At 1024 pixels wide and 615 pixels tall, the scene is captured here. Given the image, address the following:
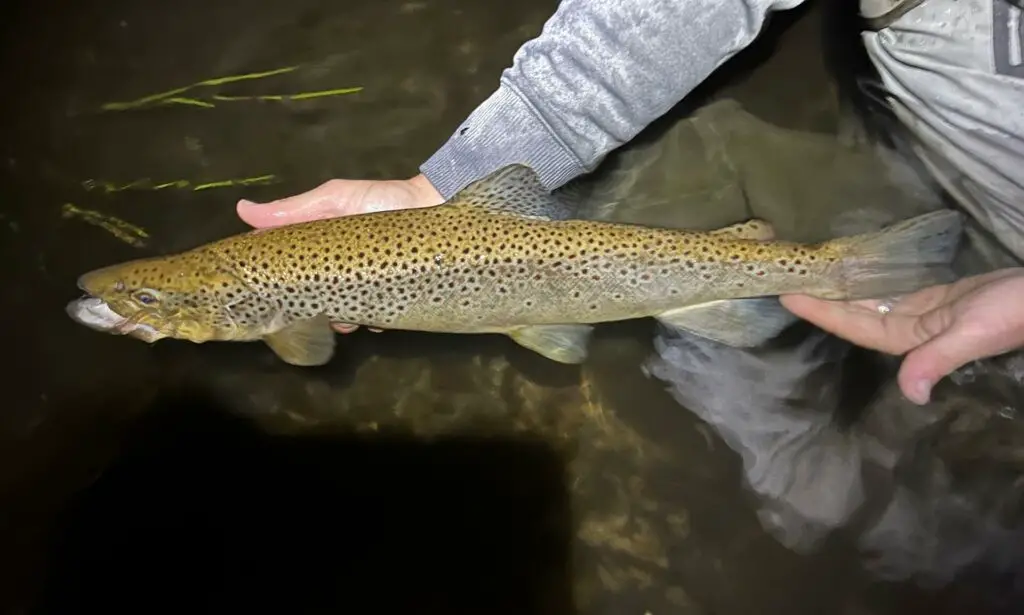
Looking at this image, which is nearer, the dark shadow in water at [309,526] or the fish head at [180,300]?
the fish head at [180,300]

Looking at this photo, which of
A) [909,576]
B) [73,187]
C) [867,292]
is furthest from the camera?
[73,187]

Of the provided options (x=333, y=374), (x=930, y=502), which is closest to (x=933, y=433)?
(x=930, y=502)

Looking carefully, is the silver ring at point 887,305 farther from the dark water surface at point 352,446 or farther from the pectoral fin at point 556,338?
the pectoral fin at point 556,338

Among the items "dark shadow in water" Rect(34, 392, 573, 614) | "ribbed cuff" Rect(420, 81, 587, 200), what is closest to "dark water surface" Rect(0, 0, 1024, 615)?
"dark shadow in water" Rect(34, 392, 573, 614)

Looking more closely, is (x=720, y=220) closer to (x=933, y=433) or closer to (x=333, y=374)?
(x=933, y=433)

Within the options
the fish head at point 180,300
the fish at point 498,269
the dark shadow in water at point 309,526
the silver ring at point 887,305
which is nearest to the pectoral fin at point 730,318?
the fish at point 498,269
